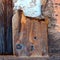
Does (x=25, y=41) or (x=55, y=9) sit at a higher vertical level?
(x=55, y=9)

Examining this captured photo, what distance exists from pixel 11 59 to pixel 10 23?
19 centimetres

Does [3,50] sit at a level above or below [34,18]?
below

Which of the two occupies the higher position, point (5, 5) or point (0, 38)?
point (5, 5)

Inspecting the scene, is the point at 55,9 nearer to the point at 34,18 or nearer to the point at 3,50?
the point at 34,18

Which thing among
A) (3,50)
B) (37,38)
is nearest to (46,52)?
(37,38)

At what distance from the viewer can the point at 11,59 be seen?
120 centimetres

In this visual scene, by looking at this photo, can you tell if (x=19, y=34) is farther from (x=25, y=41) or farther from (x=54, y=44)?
(x=54, y=44)

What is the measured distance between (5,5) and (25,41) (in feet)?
0.71

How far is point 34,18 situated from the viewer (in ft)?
4.08

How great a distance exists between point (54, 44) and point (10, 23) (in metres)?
0.24

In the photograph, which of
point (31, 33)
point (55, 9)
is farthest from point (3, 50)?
point (55, 9)

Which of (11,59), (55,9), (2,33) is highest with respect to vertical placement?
(55,9)

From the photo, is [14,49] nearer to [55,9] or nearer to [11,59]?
[11,59]

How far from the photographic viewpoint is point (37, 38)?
123 centimetres
